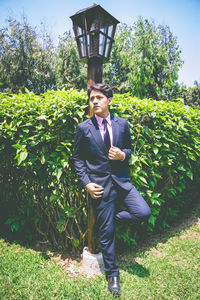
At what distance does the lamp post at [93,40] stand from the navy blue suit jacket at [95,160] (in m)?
0.47

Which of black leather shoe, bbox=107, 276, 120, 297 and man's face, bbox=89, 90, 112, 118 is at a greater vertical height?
man's face, bbox=89, 90, 112, 118

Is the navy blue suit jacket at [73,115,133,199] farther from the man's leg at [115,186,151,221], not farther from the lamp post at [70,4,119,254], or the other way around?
the lamp post at [70,4,119,254]

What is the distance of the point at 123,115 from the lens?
10.1 feet

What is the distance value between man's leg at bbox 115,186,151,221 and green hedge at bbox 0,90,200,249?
1.85 feet

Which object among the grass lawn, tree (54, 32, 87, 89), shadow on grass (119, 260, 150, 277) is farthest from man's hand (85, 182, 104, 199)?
tree (54, 32, 87, 89)

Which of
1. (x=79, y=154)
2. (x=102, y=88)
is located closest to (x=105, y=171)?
(x=79, y=154)

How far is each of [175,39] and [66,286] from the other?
2000 cm

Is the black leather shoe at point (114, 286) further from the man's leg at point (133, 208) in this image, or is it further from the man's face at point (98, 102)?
the man's face at point (98, 102)

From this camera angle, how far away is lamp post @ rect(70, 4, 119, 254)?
9.11 ft

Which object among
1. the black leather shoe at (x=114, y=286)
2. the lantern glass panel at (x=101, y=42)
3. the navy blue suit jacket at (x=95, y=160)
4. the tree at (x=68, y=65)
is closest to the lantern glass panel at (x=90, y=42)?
the lantern glass panel at (x=101, y=42)

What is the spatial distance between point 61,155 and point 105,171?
2.38 feet

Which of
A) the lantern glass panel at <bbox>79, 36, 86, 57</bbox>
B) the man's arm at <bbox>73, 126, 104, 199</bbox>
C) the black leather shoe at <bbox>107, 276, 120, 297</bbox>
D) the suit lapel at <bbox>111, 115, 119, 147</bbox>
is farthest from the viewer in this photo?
the lantern glass panel at <bbox>79, 36, 86, 57</bbox>

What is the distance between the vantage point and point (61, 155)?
9.28ft

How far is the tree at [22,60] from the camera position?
19250mm
